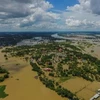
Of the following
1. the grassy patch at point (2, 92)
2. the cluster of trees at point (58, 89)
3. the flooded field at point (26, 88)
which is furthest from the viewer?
the grassy patch at point (2, 92)

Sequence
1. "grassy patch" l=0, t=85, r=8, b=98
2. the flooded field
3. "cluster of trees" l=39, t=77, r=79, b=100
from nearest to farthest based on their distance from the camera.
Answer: "cluster of trees" l=39, t=77, r=79, b=100
the flooded field
"grassy patch" l=0, t=85, r=8, b=98

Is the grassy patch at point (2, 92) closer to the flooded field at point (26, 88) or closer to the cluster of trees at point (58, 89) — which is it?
the flooded field at point (26, 88)

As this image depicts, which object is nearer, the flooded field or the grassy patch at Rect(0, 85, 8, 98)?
the flooded field

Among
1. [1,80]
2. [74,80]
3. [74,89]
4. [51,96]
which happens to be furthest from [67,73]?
[1,80]

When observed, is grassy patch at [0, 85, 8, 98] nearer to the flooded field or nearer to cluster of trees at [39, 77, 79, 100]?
the flooded field

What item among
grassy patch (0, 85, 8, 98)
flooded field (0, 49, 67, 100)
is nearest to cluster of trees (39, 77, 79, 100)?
flooded field (0, 49, 67, 100)

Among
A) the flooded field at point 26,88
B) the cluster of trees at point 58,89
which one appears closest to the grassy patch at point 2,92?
the flooded field at point 26,88

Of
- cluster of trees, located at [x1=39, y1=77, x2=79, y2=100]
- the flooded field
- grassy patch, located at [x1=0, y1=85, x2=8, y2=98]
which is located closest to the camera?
cluster of trees, located at [x1=39, y1=77, x2=79, y2=100]

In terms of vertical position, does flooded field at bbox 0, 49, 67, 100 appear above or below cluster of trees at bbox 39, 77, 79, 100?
below

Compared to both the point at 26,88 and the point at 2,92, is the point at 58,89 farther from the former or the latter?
the point at 2,92

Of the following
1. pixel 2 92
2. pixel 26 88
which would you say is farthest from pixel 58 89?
pixel 2 92

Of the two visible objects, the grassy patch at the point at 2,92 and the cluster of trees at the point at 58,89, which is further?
the grassy patch at the point at 2,92

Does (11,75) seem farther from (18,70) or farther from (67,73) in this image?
(67,73)
